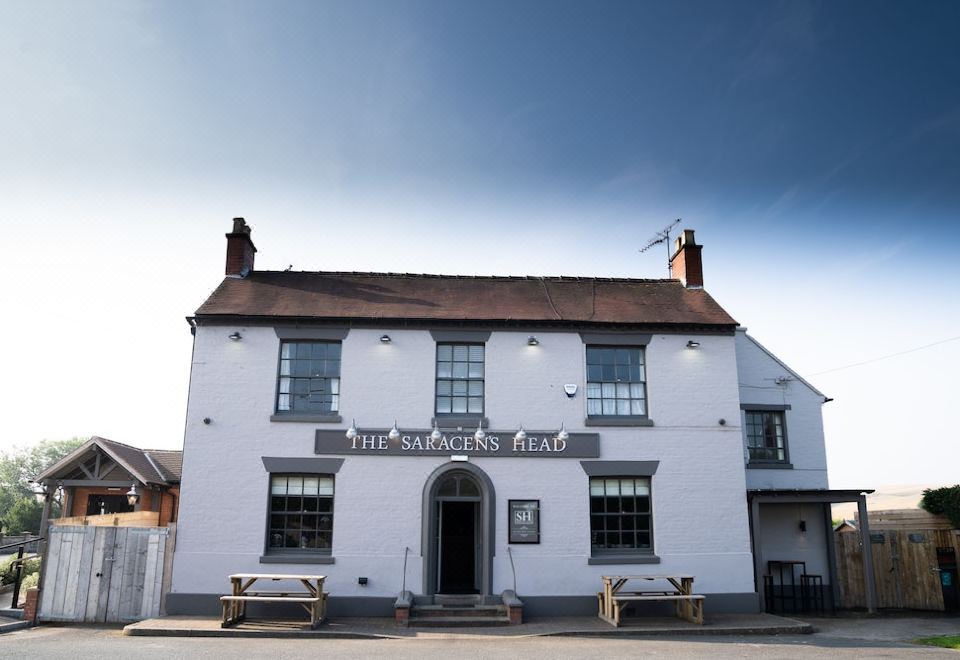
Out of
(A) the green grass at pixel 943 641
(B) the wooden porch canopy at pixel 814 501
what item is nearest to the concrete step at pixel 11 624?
(B) the wooden porch canopy at pixel 814 501

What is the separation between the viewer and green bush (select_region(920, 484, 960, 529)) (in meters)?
19.1

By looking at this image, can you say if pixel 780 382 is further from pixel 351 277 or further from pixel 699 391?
pixel 351 277

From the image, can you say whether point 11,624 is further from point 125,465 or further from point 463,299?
point 463,299

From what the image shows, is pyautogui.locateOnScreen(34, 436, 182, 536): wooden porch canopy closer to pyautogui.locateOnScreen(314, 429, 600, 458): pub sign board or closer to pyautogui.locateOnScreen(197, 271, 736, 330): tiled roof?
pyautogui.locateOnScreen(197, 271, 736, 330): tiled roof

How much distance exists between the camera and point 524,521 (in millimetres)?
15836

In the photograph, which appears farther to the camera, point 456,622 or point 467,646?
point 456,622

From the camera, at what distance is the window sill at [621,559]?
1573 centimetres

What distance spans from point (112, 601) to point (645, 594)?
10961 mm

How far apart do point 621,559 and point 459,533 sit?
367cm

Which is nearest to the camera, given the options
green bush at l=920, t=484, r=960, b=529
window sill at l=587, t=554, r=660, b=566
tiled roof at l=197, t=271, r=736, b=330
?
window sill at l=587, t=554, r=660, b=566

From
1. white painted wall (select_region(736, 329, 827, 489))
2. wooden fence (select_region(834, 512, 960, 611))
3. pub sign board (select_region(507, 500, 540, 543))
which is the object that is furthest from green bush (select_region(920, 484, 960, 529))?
pub sign board (select_region(507, 500, 540, 543))

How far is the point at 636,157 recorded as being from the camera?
17.9 metres

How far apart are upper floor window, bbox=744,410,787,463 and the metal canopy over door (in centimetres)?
757

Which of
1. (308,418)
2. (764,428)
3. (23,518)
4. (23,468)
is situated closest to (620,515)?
(764,428)
